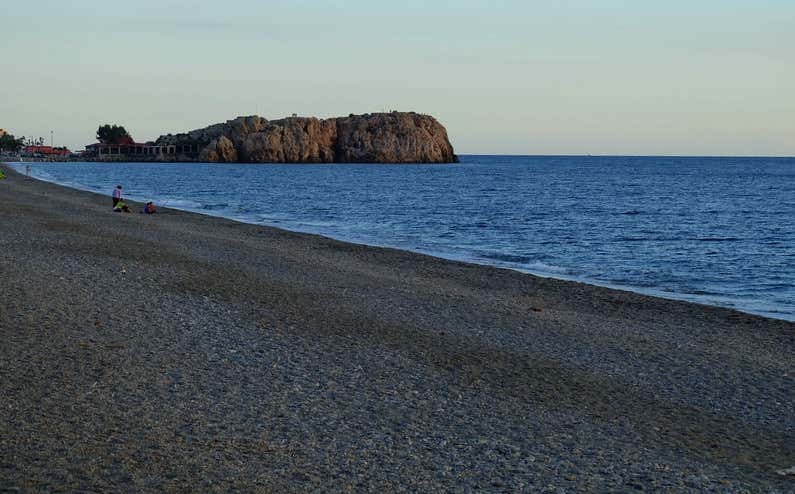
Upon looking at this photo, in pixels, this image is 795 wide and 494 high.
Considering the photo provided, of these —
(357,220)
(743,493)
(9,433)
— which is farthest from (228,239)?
(743,493)

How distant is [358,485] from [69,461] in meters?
2.57

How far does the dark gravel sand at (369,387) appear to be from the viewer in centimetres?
729

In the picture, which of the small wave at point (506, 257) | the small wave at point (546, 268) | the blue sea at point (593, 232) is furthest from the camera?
the small wave at point (506, 257)

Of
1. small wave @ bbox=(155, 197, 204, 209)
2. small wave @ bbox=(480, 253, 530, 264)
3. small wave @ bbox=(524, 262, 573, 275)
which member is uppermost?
small wave @ bbox=(155, 197, 204, 209)

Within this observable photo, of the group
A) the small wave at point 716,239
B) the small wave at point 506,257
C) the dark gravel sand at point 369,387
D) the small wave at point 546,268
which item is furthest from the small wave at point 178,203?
the dark gravel sand at point 369,387

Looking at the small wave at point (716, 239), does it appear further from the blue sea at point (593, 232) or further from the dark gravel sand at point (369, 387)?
the dark gravel sand at point (369, 387)

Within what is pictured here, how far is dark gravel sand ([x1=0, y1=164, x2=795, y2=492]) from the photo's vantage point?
7.29m

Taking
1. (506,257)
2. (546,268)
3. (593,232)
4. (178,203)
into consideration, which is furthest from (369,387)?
(178,203)

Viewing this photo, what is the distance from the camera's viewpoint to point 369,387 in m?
10.1

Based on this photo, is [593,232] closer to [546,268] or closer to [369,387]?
[546,268]

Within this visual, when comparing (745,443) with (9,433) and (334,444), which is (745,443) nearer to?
(334,444)

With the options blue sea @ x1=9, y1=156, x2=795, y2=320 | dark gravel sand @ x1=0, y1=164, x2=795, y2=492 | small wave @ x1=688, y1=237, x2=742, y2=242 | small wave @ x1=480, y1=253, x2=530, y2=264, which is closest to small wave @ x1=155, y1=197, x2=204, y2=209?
blue sea @ x1=9, y1=156, x2=795, y2=320

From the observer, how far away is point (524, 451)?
316 inches

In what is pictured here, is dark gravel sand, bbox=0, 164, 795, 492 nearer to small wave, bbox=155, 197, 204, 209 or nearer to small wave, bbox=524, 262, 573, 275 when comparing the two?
small wave, bbox=524, 262, 573, 275
